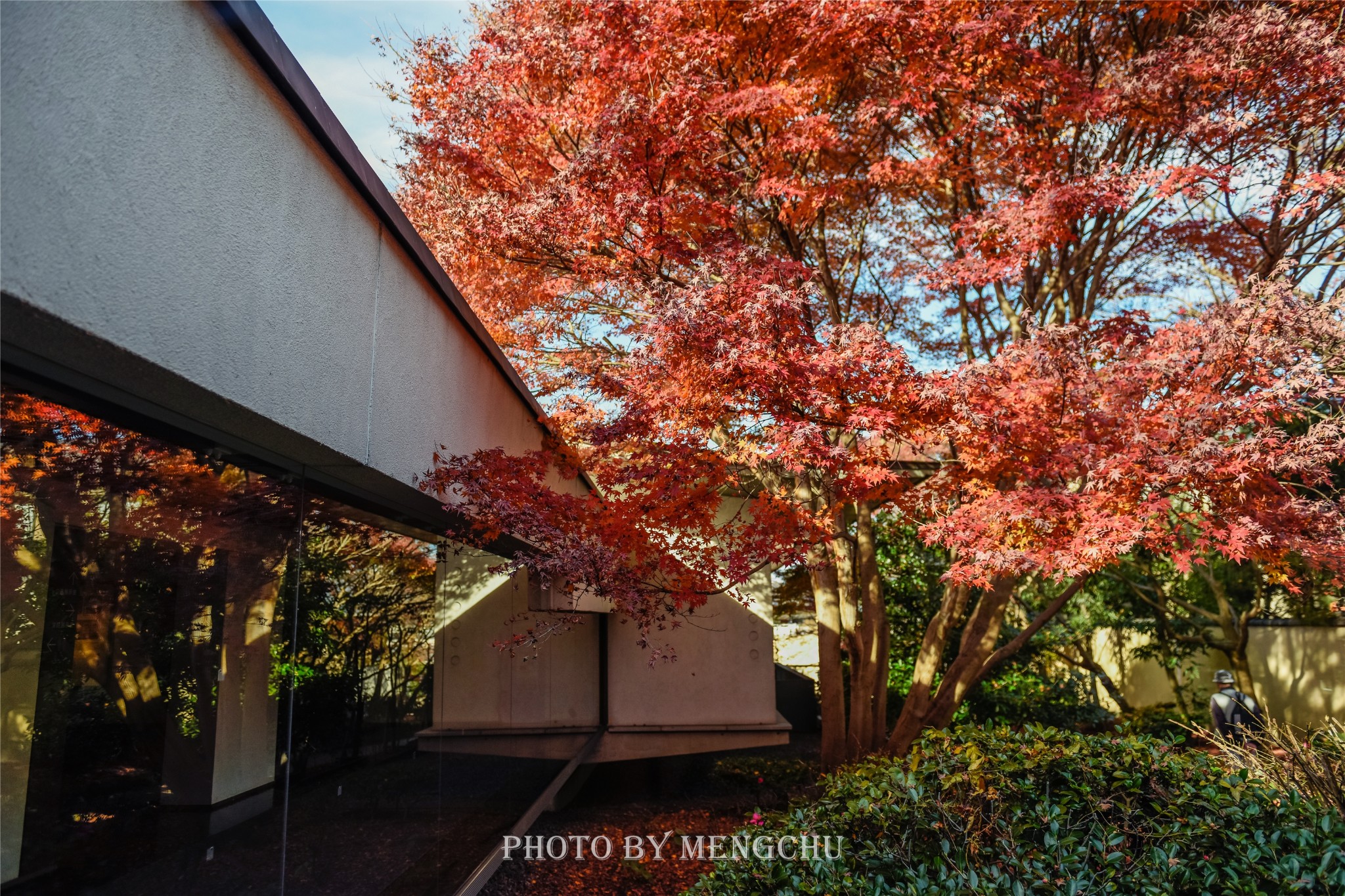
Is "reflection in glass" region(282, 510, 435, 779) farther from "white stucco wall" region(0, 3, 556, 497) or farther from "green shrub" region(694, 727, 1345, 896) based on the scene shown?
"green shrub" region(694, 727, 1345, 896)

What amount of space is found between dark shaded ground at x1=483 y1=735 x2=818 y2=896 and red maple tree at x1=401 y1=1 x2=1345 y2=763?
1.59 meters

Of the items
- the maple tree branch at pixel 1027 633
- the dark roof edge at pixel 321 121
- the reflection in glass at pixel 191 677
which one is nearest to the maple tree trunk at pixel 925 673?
the maple tree branch at pixel 1027 633

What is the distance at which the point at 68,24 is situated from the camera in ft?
6.48

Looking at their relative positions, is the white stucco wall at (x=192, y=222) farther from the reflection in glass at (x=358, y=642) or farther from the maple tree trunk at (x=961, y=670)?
the maple tree trunk at (x=961, y=670)

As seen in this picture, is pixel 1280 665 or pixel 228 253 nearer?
pixel 228 253

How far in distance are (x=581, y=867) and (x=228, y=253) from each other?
611 centimetres

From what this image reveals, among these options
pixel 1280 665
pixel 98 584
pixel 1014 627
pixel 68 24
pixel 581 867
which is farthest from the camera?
pixel 1014 627

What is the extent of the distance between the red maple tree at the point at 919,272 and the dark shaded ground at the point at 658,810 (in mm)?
1589

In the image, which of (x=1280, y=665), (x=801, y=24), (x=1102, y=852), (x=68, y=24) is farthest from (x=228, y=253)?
(x=1280, y=665)

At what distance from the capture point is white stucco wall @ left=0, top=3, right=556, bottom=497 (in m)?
1.90

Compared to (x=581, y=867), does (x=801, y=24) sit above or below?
above

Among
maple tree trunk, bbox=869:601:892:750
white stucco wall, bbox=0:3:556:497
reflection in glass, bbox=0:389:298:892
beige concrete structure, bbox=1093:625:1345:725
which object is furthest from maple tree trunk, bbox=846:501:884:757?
beige concrete structure, bbox=1093:625:1345:725

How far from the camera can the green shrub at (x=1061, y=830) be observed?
3336 mm

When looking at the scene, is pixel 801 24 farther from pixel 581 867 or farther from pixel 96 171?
pixel 581 867
